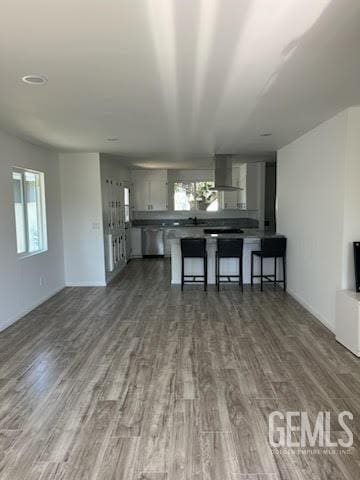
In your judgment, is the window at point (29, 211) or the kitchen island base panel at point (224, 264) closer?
the window at point (29, 211)

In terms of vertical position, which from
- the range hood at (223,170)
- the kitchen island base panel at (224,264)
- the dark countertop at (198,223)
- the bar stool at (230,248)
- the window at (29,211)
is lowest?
the kitchen island base panel at (224,264)

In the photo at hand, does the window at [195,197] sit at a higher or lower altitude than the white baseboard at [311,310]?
higher

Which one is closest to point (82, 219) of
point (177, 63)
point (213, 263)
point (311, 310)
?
point (213, 263)

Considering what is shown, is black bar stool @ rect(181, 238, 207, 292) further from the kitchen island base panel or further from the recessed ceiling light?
the recessed ceiling light

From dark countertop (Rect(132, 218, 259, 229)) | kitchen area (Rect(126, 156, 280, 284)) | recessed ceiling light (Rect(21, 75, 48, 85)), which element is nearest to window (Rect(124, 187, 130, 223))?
kitchen area (Rect(126, 156, 280, 284))

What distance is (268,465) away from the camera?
2.00 metres

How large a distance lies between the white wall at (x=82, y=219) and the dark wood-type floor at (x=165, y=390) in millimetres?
Answer: 1548

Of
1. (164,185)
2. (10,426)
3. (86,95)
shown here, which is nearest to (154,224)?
(164,185)

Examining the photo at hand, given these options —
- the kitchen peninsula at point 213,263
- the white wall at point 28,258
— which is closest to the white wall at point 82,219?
the white wall at point 28,258

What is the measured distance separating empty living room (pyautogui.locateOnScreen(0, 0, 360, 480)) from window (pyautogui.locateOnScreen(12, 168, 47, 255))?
4cm

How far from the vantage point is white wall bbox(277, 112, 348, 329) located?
381 centimetres

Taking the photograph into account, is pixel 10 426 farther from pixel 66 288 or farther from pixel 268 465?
pixel 66 288

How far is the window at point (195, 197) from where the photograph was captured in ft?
33.0

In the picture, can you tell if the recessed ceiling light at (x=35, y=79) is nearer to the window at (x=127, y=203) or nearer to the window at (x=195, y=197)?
the window at (x=127, y=203)
